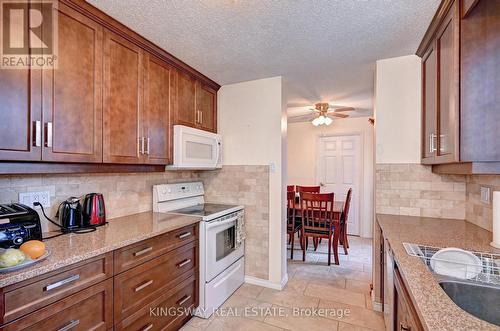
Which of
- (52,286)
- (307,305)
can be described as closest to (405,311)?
(307,305)

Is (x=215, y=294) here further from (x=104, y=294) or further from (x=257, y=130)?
(x=257, y=130)

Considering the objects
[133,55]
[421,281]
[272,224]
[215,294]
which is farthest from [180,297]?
[133,55]

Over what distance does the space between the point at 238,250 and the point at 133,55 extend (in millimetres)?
2052

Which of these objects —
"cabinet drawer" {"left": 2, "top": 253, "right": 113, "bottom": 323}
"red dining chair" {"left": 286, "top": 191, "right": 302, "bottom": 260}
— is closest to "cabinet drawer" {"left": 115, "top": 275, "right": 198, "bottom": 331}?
"cabinet drawer" {"left": 2, "top": 253, "right": 113, "bottom": 323}

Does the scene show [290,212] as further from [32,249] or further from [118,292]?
[32,249]

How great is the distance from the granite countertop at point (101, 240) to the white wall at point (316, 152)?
3365mm

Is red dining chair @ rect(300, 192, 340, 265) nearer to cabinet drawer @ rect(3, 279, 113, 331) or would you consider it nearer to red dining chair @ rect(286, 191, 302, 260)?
red dining chair @ rect(286, 191, 302, 260)

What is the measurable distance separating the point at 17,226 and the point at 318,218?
293 centimetres

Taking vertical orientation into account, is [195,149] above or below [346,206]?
above

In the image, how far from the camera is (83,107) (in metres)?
1.52

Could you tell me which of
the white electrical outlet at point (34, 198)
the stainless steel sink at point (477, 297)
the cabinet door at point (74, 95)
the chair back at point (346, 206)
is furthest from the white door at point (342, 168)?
the white electrical outlet at point (34, 198)

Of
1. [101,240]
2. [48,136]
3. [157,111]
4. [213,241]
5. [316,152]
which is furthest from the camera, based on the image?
[316,152]

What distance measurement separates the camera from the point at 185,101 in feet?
7.92

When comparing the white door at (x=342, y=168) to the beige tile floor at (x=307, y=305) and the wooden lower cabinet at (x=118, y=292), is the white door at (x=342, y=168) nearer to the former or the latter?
the beige tile floor at (x=307, y=305)
